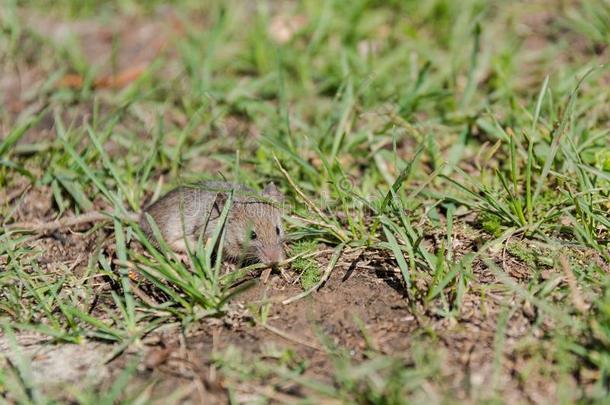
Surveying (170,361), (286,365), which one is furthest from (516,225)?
(170,361)

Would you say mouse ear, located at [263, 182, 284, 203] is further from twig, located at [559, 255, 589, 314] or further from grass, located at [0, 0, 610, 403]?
twig, located at [559, 255, 589, 314]

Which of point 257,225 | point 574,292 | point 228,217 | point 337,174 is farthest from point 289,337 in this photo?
point 337,174

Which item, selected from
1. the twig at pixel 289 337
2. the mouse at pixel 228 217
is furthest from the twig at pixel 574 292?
the mouse at pixel 228 217

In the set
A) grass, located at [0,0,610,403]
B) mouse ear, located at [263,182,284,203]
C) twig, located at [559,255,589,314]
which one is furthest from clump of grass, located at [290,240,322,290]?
twig, located at [559,255,589,314]

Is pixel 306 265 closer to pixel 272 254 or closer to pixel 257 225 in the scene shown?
pixel 272 254

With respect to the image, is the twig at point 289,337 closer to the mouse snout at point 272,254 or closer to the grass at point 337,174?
the grass at point 337,174

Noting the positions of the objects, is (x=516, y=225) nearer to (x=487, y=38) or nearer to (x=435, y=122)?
(x=435, y=122)
